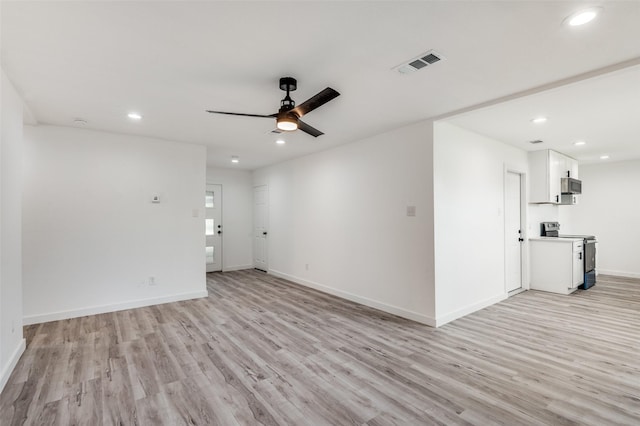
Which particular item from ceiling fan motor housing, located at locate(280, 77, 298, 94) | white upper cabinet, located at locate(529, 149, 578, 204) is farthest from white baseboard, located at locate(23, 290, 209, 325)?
white upper cabinet, located at locate(529, 149, 578, 204)

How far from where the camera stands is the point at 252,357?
2996mm

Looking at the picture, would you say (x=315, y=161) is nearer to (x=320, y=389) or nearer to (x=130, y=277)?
(x=130, y=277)

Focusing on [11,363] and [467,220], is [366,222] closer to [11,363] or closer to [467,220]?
[467,220]

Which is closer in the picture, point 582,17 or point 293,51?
point 582,17

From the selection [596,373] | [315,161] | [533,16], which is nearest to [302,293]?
[315,161]

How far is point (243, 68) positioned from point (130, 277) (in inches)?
147

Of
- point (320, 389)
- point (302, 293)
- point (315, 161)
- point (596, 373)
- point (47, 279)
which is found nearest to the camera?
point (320, 389)

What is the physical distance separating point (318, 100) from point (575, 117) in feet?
11.2

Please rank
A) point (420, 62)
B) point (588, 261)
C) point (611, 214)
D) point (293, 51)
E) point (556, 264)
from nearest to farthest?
point (293, 51)
point (420, 62)
point (556, 264)
point (588, 261)
point (611, 214)

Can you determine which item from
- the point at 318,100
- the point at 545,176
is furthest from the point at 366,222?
the point at 545,176

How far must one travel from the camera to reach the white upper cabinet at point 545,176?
17.9 feet

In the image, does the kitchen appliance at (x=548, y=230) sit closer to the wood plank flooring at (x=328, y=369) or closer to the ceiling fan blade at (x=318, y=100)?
the wood plank flooring at (x=328, y=369)

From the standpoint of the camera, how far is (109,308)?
4402 mm

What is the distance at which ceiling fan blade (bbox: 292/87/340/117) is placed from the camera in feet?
7.65
